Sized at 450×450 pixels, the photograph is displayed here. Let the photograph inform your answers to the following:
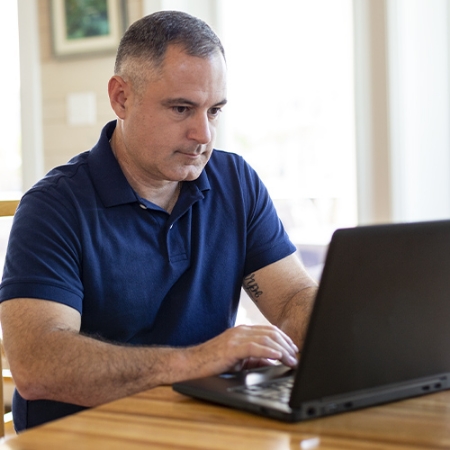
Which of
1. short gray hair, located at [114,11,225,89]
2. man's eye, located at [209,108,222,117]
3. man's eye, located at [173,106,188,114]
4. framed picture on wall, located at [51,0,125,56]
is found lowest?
man's eye, located at [209,108,222,117]

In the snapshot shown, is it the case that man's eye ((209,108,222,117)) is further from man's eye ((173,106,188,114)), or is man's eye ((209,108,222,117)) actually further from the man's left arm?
the man's left arm

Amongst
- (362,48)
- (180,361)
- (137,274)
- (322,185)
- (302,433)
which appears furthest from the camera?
(322,185)

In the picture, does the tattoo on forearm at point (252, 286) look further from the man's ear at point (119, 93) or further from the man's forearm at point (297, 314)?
the man's ear at point (119, 93)

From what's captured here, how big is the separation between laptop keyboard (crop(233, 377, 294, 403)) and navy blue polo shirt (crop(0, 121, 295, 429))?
0.58 meters

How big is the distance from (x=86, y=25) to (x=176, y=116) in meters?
2.05

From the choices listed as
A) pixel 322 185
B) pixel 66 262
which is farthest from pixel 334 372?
pixel 322 185

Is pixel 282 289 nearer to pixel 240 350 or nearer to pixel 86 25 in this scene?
pixel 240 350

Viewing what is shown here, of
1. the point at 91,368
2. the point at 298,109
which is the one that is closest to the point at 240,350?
the point at 91,368

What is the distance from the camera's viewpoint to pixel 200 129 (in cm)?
171

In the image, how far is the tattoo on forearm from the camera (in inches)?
74.9

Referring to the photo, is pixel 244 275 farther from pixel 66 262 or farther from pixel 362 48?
pixel 362 48

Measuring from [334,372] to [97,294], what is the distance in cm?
82

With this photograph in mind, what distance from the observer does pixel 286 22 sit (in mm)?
3258

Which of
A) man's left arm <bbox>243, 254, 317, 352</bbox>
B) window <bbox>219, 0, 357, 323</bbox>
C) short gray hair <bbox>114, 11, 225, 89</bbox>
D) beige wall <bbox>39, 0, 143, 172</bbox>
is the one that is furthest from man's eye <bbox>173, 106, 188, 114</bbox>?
beige wall <bbox>39, 0, 143, 172</bbox>
